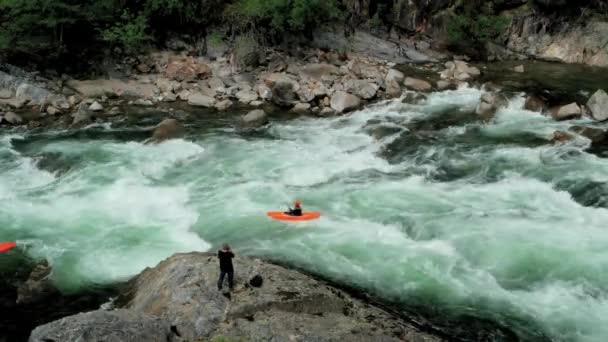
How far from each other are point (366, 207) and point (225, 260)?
5.25m

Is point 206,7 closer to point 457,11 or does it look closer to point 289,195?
point 457,11

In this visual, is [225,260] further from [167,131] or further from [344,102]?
[344,102]

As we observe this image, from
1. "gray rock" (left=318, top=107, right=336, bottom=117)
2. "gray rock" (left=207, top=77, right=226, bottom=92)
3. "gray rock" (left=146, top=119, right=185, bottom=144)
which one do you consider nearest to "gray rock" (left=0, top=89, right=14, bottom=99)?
"gray rock" (left=146, top=119, right=185, bottom=144)

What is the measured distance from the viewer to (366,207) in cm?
1270

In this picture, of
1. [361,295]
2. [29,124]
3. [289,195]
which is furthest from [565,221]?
[29,124]

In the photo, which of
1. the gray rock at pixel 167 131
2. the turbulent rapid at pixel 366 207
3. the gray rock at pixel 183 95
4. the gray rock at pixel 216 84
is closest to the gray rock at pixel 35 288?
the turbulent rapid at pixel 366 207

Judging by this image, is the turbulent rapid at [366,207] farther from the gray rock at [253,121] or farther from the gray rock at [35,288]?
the gray rock at [253,121]

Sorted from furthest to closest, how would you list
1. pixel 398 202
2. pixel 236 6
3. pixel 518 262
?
pixel 236 6 → pixel 398 202 → pixel 518 262

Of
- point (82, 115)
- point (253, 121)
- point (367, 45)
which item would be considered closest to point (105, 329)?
point (253, 121)

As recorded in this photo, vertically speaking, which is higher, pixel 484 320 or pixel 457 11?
pixel 457 11

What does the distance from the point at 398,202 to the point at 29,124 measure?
12.1 m

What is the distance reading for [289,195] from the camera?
44.0 feet

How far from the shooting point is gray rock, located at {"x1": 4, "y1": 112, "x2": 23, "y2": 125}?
18398mm

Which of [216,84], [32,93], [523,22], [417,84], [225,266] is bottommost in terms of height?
[32,93]
